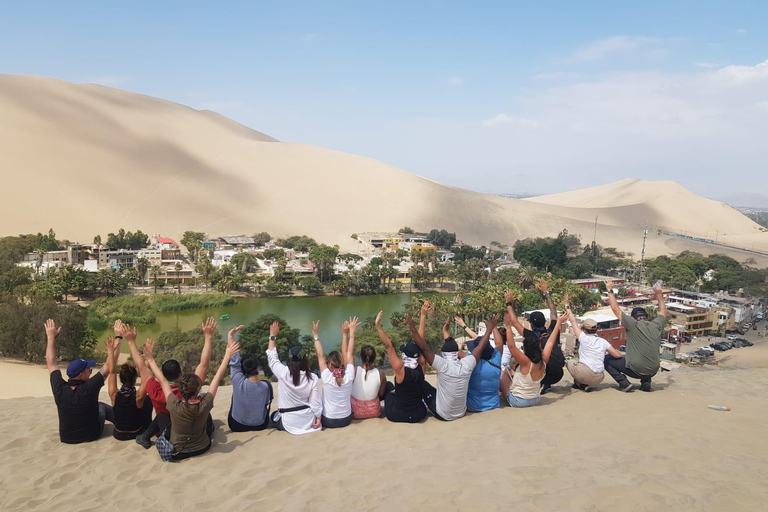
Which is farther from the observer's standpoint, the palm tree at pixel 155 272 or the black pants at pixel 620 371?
the palm tree at pixel 155 272

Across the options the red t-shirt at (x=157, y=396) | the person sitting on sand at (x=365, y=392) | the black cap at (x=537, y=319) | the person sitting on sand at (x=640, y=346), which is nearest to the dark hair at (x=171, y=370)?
the red t-shirt at (x=157, y=396)

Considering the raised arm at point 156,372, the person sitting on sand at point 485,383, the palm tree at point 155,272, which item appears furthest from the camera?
→ the palm tree at point 155,272

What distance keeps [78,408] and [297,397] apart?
2.18 m

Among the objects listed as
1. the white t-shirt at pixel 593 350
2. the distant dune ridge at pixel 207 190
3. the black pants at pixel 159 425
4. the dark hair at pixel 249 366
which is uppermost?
the distant dune ridge at pixel 207 190

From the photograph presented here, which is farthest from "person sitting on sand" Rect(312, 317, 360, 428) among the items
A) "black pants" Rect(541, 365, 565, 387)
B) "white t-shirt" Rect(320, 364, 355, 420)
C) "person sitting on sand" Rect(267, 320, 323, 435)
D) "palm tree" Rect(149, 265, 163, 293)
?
"palm tree" Rect(149, 265, 163, 293)

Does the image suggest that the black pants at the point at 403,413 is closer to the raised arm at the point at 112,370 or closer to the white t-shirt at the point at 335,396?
the white t-shirt at the point at 335,396

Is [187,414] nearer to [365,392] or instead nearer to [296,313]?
[365,392]

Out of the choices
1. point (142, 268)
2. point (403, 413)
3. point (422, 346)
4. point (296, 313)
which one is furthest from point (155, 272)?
point (422, 346)

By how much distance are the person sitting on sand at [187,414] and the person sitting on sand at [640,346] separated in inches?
204

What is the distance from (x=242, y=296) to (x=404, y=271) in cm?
1704

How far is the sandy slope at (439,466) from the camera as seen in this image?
12.8ft

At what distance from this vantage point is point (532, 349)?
5945 millimetres

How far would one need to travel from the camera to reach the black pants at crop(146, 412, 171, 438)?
198 inches

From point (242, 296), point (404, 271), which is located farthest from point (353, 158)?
point (242, 296)
